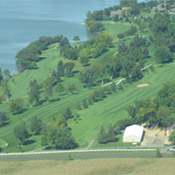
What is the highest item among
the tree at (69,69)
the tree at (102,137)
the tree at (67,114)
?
the tree at (69,69)

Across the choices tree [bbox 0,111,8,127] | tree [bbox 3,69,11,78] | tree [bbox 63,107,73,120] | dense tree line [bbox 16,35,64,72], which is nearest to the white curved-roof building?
tree [bbox 63,107,73,120]

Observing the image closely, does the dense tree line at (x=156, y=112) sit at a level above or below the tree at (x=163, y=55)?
below

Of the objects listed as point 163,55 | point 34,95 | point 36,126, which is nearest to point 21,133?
point 36,126

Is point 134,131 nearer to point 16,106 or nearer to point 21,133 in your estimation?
point 21,133

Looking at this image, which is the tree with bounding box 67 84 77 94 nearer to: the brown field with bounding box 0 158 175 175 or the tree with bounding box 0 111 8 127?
the tree with bounding box 0 111 8 127

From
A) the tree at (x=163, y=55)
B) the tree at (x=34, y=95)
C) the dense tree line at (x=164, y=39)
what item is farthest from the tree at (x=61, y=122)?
the dense tree line at (x=164, y=39)

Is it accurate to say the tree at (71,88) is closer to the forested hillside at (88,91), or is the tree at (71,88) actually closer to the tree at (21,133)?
the forested hillside at (88,91)

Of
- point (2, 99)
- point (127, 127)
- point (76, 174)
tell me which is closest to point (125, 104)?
point (127, 127)
